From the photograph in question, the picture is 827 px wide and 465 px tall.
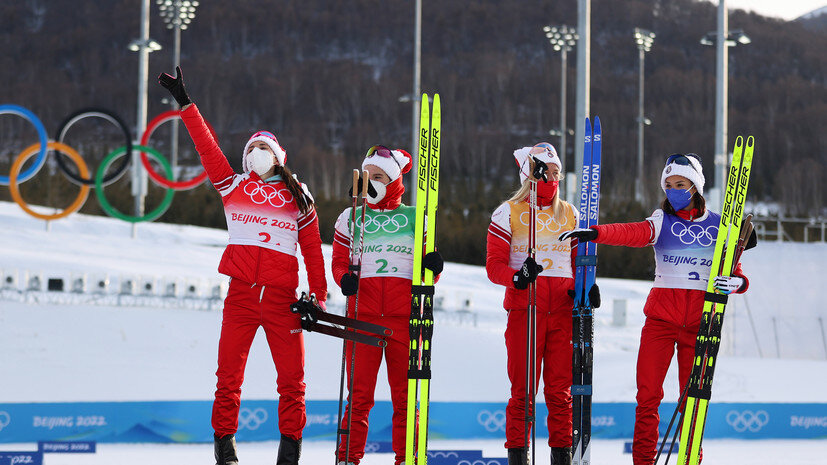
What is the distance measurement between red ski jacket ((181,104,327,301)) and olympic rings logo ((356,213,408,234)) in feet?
0.97

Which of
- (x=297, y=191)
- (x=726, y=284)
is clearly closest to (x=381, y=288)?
(x=297, y=191)

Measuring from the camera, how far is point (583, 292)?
15.1 feet

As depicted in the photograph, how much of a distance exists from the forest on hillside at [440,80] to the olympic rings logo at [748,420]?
39.4 metres

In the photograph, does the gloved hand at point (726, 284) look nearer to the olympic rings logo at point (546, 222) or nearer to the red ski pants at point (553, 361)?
the red ski pants at point (553, 361)

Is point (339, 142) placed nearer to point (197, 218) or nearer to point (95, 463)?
point (197, 218)

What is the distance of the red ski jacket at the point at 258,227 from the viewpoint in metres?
4.56

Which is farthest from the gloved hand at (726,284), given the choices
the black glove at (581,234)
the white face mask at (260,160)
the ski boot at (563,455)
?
the white face mask at (260,160)

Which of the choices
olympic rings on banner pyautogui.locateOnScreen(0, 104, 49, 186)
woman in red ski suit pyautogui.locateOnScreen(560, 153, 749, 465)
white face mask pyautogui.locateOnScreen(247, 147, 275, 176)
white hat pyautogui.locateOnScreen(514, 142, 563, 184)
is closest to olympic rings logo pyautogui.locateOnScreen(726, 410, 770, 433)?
woman in red ski suit pyautogui.locateOnScreen(560, 153, 749, 465)

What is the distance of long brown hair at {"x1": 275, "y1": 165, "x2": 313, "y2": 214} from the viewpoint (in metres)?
4.69

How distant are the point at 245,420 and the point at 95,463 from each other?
1.51 m

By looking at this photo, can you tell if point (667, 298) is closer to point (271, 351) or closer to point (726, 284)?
point (726, 284)

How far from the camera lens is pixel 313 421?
7.59 metres

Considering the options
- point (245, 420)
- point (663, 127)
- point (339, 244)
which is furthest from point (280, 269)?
point (663, 127)

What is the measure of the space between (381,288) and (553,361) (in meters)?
0.99
